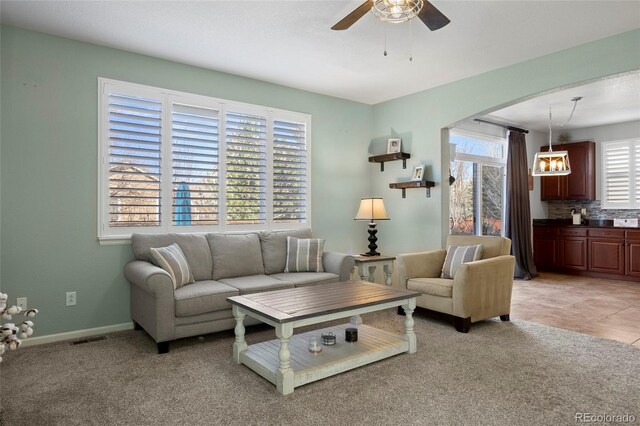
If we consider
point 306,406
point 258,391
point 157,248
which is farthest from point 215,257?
point 306,406

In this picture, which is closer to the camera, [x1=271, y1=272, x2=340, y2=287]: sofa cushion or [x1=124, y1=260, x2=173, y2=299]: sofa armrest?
[x1=124, y1=260, x2=173, y2=299]: sofa armrest

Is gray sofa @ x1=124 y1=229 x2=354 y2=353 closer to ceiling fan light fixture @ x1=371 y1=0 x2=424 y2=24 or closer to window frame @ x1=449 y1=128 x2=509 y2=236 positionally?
ceiling fan light fixture @ x1=371 y1=0 x2=424 y2=24

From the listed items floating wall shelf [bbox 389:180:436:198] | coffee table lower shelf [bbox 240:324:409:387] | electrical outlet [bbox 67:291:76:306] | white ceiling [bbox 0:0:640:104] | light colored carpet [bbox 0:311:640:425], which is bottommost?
light colored carpet [bbox 0:311:640:425]

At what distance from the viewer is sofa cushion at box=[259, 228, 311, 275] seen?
14.3ft

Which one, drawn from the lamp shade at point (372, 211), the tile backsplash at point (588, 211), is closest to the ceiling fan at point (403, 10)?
the lamp shade at point (372, 211)

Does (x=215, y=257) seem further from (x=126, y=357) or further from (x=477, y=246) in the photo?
(x=477, y=246)

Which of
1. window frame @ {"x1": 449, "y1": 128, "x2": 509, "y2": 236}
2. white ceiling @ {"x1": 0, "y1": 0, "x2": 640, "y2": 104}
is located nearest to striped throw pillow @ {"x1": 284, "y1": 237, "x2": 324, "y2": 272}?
white ceiling @ {"x1": 0, "y1": 0, "x2": 640, "y2": 104}

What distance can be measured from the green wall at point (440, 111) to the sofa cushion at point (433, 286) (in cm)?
95

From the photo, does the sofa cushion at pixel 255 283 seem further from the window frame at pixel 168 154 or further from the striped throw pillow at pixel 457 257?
the striped throw pillow at pixel 457 257

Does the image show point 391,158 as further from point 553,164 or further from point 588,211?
point 588,211

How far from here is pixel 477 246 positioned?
4.16 meters

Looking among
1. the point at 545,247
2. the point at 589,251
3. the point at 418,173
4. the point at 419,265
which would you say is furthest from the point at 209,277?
the point at 589,251

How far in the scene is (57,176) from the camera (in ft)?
11.6

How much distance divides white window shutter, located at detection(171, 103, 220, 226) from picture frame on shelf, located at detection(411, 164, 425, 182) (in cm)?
239
